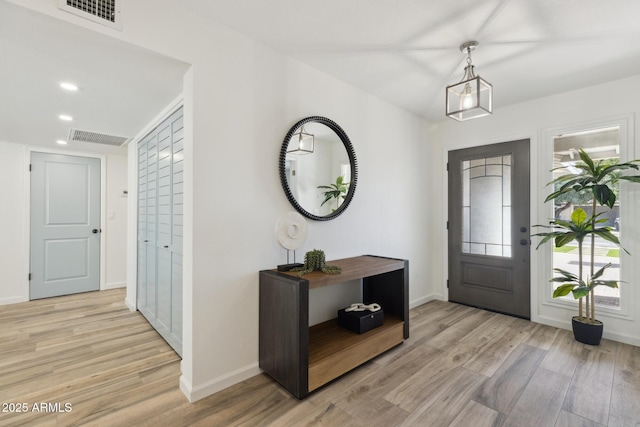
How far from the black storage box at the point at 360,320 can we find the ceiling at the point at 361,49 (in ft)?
7.05

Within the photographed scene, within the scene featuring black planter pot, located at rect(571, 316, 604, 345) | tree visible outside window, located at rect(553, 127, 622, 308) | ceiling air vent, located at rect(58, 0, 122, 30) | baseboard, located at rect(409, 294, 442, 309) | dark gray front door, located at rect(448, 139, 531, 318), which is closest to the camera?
ceiling air vent, located at rect(58, 0, 122, 30)

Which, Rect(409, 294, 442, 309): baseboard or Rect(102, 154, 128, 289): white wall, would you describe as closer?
Rect(409, 294, 442, 309): baseboard

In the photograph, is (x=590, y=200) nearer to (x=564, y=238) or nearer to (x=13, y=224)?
(x=564, y=238)

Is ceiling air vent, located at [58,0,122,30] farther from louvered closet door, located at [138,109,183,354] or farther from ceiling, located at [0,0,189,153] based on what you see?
louvered closet door, located at [138,109,183,354]

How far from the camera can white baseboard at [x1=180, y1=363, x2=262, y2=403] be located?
1.90 metres

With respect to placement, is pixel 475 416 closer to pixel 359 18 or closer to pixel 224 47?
pixel 359 18

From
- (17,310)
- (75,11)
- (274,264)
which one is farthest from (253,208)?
(17,310)

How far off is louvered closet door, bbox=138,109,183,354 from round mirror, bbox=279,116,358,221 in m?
0.90

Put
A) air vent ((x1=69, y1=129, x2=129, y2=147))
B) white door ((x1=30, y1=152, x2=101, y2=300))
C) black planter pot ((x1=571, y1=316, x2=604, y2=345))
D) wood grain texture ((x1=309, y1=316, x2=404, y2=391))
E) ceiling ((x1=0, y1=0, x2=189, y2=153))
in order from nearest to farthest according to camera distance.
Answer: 1. ceiling ((x1=0, y1=0, x2=189, y2=153))
2. wood grain texture ((x1=309, y1=316, x2=404, y2=391))
3. black planter pot ((x1=571, y1=316, x2=604, y2=345))
4. air vent ((x1=69, y1=129, x2=129, y2=147))
5. white door ((x1=30, y1=152, x2=101, y2=300))

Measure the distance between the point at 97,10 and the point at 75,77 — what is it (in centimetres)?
89

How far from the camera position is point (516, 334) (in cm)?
293

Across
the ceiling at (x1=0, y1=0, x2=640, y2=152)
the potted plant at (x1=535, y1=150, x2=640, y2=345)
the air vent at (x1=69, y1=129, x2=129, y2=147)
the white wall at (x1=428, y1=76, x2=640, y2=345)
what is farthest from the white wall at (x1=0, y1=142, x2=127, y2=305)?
the potted plant at (x1=535, y1=150, x2=640, y2=345)

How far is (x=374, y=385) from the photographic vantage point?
2059mm

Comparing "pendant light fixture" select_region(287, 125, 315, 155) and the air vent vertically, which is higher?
the air vent
